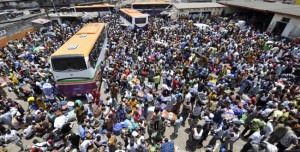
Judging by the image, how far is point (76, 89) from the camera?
882 cm

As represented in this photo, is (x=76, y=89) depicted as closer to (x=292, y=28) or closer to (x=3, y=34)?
(x=3, y=34)

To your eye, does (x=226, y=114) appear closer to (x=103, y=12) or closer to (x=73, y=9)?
(x=103, y=12)

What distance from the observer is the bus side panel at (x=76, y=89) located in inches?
341

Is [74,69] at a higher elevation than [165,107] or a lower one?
higher

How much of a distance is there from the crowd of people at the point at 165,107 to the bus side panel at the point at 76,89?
0.40 m

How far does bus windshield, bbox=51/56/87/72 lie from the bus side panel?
0.94m

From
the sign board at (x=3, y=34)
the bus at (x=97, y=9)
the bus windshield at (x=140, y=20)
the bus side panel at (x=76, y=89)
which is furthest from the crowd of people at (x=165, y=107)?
the bus at (x=97, y=9)

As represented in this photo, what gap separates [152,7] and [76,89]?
2682 cm

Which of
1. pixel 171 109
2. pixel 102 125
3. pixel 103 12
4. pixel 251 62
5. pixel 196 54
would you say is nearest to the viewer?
pixel 102 125

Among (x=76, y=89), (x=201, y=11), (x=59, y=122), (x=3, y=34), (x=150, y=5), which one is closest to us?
(x=59, y=122)

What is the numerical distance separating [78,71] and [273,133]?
9.11 m

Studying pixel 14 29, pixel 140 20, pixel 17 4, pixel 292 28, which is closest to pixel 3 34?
pixel 14 29

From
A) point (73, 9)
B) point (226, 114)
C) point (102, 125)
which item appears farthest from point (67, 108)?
point (73, 9)

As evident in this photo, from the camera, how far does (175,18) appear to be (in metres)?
27.8
